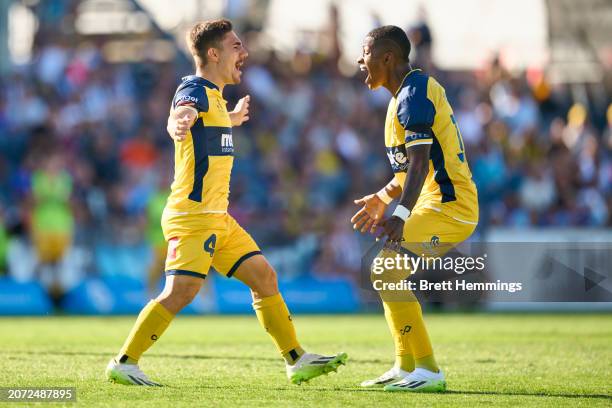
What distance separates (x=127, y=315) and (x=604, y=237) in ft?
26.8

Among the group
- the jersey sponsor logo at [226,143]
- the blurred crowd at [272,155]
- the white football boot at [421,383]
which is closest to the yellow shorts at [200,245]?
the jersey sponsor logo at [226,143]

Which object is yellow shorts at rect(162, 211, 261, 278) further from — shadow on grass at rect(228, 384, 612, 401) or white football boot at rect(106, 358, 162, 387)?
shadow on grass at rect(228, 384, 612, 401)

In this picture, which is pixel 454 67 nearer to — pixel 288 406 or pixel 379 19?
pixel 379 19

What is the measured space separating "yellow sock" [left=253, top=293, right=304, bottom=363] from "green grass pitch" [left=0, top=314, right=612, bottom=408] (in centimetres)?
26

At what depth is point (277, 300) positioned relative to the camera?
831 centimetres

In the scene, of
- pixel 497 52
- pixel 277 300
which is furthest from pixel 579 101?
pixel 277 300

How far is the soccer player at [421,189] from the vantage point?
7887 mm

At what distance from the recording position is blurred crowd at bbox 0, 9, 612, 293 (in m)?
18.8

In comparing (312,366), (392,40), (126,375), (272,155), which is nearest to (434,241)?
(312,366)

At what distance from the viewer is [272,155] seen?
2100cm

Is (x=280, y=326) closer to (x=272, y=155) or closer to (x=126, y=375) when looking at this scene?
(x=126, y=375)

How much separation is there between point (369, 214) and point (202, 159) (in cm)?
132

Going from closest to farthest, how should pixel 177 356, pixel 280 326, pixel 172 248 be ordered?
pixel 172 248, pixel 280 326, pixel 177 356

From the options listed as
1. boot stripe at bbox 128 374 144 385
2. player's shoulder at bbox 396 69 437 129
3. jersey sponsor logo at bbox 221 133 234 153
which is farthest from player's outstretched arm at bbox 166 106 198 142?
boot stripe at bbox 128 374 144 385
